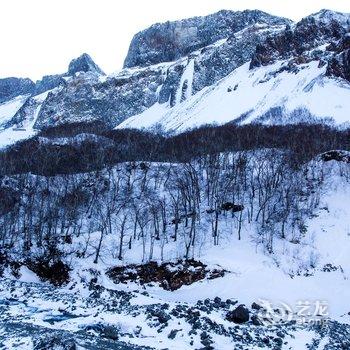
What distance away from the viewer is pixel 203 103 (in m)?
139

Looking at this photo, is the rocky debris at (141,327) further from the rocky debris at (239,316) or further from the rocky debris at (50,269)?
the rocky debris at (50,269)

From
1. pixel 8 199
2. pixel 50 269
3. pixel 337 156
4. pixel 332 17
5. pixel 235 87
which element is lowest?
pixel 50 269

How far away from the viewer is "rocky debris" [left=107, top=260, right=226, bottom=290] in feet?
148

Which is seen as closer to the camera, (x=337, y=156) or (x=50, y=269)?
(x=50, y=269)

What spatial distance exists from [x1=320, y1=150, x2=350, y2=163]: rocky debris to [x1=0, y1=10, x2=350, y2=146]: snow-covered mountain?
27370 millimetres

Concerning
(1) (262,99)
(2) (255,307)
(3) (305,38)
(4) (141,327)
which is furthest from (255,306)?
(3) (305,38)

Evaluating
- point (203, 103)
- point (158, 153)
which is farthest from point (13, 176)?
point (203, 103)

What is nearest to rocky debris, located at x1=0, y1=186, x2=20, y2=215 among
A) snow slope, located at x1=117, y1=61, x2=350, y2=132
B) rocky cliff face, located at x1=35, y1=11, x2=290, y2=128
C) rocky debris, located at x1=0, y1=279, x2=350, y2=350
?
rocky debris, located at x1=0, y1=279, x2=350, y2=350

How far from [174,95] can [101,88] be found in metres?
38.5

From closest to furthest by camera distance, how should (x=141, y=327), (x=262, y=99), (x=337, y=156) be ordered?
(x=141, y=327) → (x=337, y=156) → (x=262, y=99)

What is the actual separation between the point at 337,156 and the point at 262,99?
173 ft

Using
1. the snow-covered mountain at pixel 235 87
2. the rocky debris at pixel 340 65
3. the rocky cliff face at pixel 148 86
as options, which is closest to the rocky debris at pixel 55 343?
the snow-covered mountain at pixel 235 87

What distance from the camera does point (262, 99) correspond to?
392 feet

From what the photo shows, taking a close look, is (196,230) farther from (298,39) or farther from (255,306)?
(298,39)
